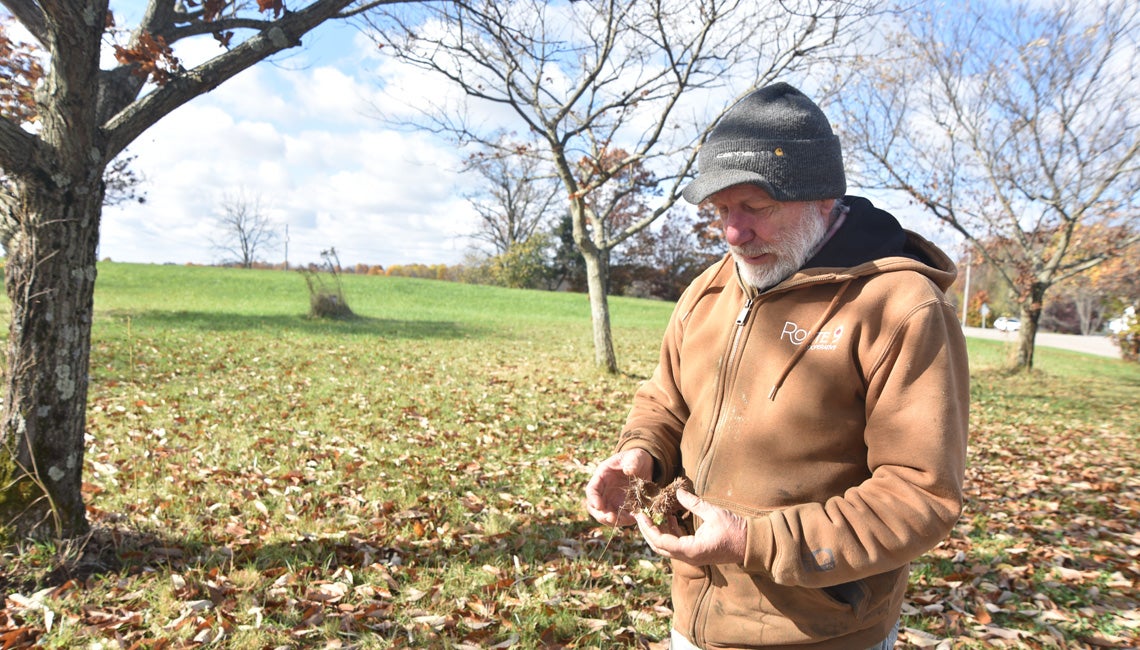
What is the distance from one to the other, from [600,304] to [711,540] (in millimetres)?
10349

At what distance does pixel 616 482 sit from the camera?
1.98m

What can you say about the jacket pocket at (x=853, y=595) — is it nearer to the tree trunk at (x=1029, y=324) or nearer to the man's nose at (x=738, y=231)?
the man's nose at (x=738, y=231)

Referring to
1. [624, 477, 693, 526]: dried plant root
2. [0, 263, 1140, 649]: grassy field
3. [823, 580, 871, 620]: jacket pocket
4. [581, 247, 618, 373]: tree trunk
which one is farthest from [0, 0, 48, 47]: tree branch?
[581, 247, 618, 373]: tree trunk

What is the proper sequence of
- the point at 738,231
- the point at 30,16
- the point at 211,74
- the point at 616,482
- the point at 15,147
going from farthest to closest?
the point at 211,74 < the point at 30,16 < the point at 15,147 < the point at 616,482 < the point at 738,231

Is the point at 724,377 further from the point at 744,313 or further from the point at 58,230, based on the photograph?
the point at 58,230

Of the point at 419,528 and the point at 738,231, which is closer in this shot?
the point at 738,231

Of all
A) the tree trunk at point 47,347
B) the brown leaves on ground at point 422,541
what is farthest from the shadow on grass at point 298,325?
the tree trunk at point 47,347

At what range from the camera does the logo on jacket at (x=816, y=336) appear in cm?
158

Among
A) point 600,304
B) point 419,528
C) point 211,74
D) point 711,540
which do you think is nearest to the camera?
point 711,540

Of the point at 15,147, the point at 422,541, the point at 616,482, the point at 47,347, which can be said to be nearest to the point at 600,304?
the point at 422,541

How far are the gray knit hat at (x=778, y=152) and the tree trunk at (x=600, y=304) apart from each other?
9689 millimetres

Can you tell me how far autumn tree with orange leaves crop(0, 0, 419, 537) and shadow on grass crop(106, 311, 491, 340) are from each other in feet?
42.8

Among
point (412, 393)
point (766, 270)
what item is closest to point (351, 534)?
point (766, 270)

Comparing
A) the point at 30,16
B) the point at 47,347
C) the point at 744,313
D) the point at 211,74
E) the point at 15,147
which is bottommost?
the point at 47,347
